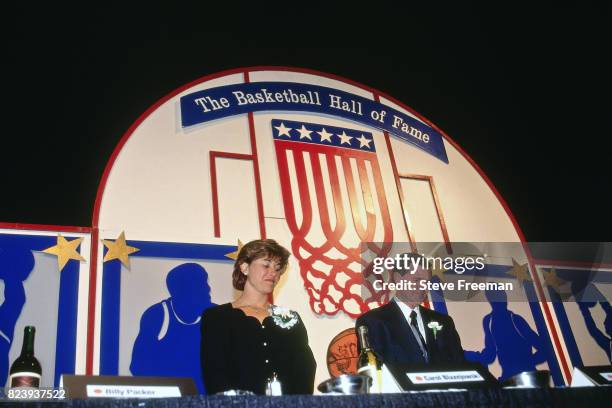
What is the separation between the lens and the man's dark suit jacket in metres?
2.58

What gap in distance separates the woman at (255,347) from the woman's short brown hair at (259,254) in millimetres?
76

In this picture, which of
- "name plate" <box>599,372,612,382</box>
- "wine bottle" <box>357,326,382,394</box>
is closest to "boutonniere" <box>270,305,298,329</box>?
"wine bottle" <box>357,326,382,394</box>

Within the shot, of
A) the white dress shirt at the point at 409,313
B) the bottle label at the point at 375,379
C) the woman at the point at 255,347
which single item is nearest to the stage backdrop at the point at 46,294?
the woman at the point at 255,347

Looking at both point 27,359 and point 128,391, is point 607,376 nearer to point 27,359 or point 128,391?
point 128,391

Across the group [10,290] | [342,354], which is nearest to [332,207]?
[342,354]

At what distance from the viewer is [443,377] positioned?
148 cm

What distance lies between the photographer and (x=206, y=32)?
353cm

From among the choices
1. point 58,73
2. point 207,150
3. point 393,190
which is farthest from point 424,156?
point 58,73

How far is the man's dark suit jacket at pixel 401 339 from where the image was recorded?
2.58 meters

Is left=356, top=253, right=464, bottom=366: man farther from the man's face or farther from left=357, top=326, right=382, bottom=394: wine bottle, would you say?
left=357, top=326, right=382, bottom=394: wine bottle

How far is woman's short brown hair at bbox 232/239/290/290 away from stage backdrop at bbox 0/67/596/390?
24 cm

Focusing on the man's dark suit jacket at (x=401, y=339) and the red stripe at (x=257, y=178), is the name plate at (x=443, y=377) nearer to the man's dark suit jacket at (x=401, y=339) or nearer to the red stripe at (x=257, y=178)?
the man's dark suit jacket at (x=401, y=339)

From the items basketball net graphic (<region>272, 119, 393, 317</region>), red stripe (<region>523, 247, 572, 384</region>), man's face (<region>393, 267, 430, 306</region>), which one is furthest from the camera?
red stripe (<region>523, 247, 572, 384</region>)

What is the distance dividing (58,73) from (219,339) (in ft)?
5.09
